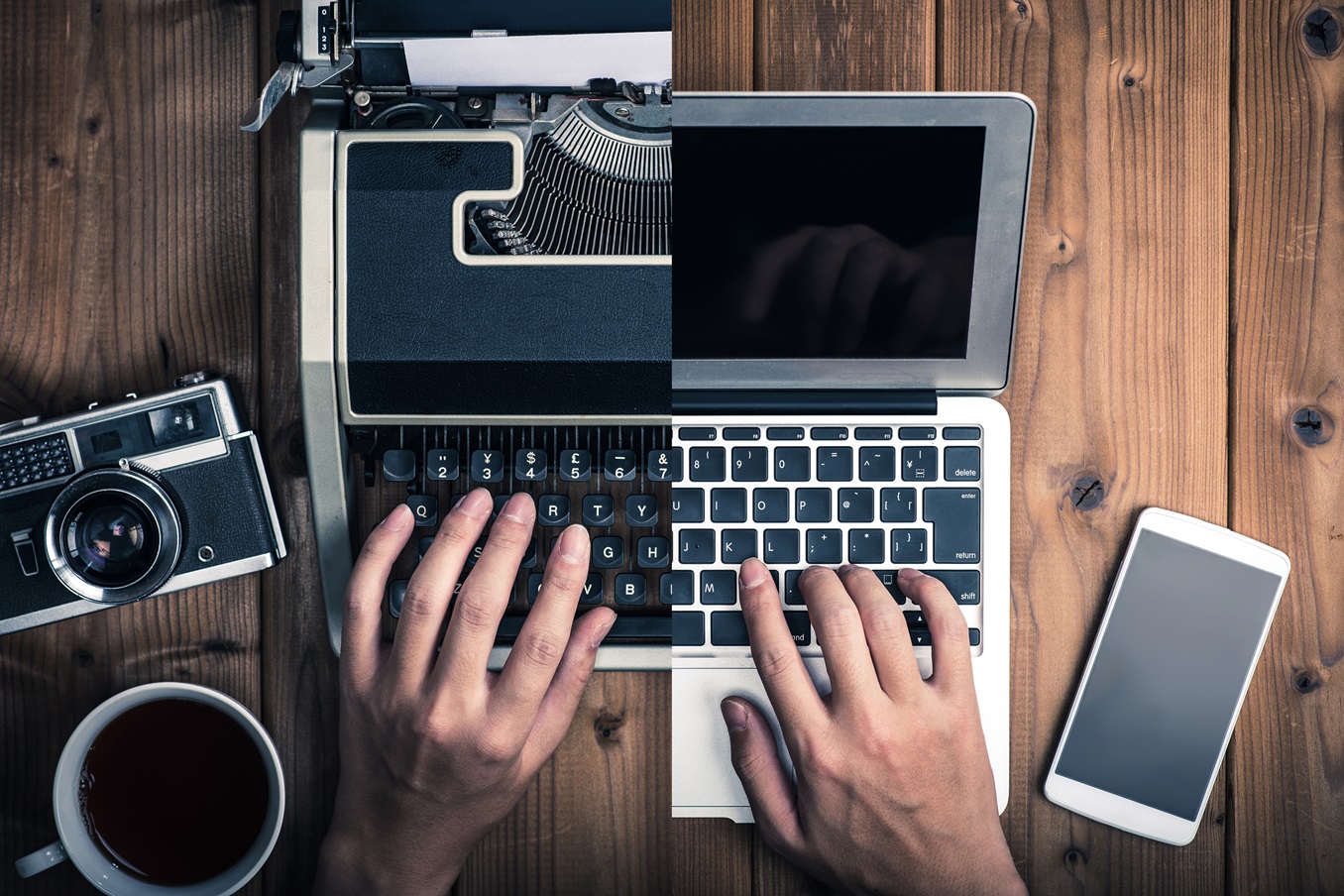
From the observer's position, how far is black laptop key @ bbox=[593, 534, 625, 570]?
1.55ft

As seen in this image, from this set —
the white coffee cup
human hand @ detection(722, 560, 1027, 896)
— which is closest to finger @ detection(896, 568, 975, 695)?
human hand @ detection(722, 560, 1027, 896)

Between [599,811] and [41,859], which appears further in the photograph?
[599,811]

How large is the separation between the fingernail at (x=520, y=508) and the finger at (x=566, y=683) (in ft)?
0.21

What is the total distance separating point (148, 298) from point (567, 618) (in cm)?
32

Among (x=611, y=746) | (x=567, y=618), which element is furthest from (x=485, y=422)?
(x=611, y=746)

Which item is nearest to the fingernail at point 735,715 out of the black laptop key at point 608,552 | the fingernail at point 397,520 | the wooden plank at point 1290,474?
the black laptop key at point 608,552

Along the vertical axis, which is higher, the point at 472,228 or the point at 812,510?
the point at 472,228

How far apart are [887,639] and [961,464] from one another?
0.37 ft

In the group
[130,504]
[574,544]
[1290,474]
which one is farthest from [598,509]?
[1290,474]

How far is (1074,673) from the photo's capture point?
0.50 meters

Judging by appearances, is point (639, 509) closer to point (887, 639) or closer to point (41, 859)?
point (887, 639)

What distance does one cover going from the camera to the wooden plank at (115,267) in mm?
486

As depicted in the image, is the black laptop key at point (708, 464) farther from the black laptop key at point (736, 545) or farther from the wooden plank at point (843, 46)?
the wooden plank at point (843, 46)

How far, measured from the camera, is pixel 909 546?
48cm
